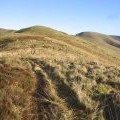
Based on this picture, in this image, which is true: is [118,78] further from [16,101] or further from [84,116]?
[16,101]

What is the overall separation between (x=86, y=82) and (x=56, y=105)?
2.15 meters

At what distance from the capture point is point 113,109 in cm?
1308

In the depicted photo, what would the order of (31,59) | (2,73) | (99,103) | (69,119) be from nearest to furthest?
(69,119) < (99,103) < (2,73) < (31,59)

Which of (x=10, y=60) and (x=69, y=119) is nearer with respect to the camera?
(x=69, y=119)

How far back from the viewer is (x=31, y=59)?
17.1 m

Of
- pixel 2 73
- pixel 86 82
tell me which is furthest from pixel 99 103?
pixel 2 73

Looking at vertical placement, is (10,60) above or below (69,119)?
above

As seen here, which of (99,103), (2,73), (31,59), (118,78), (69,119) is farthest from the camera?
(31,59)

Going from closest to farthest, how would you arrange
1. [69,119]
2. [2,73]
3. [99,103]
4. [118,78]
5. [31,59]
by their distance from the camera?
[69,119], [99,103], [2,73], [118,78], [31,59]

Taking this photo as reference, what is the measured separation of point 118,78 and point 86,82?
1761 mm

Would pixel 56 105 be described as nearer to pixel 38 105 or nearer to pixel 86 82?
pixel 38 105

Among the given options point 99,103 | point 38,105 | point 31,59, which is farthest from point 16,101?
point 31,59

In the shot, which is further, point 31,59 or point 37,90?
point 31,59

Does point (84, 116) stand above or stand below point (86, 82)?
below
